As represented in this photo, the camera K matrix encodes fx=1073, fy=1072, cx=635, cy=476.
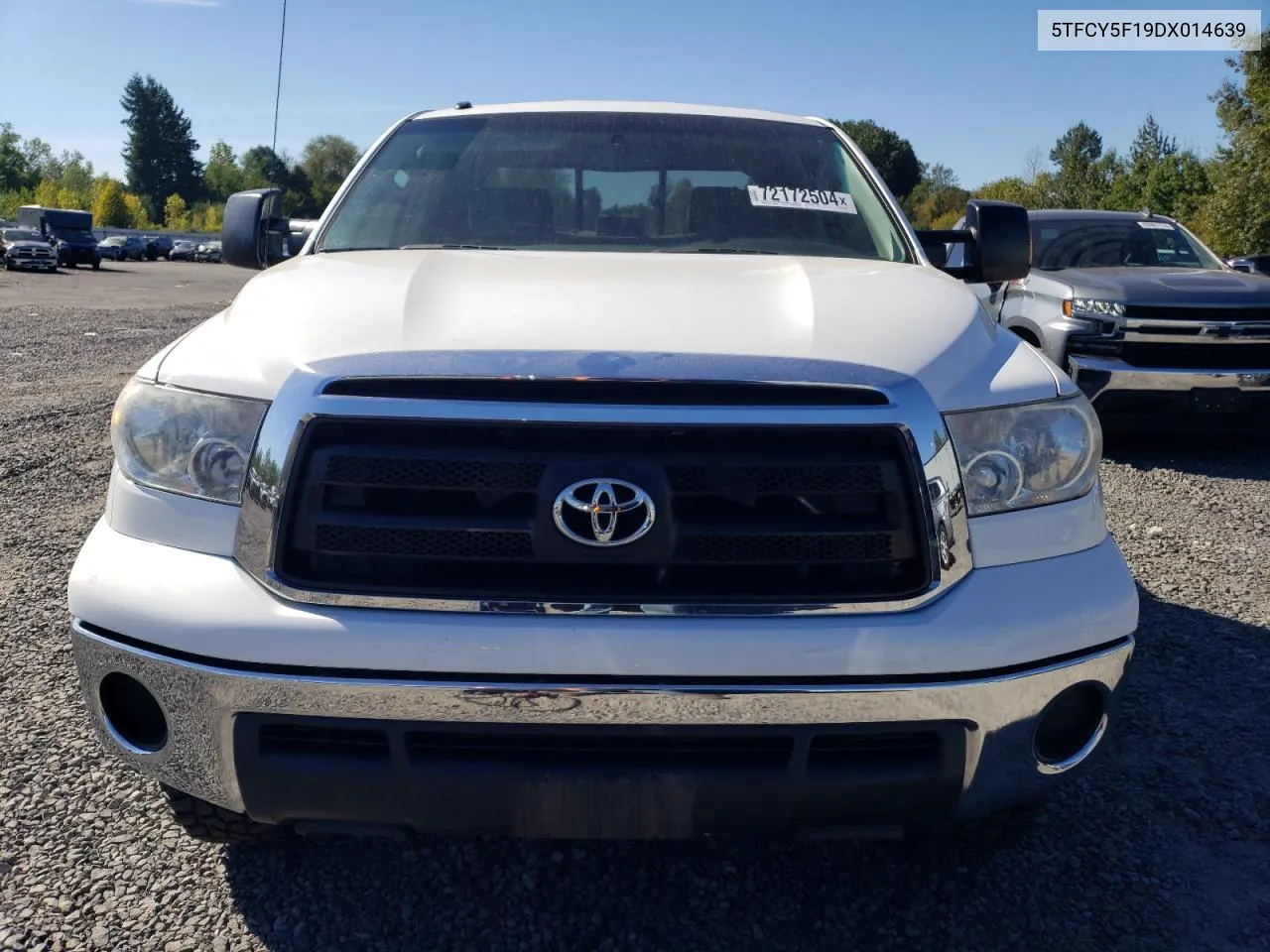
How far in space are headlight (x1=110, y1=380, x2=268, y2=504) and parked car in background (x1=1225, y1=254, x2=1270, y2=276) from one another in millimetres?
8986

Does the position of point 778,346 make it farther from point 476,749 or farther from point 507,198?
point 507,198

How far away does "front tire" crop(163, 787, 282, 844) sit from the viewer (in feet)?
7.75

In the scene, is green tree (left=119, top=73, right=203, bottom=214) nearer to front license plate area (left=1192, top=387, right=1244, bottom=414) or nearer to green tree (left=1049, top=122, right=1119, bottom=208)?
green tree (left=1049, top=122, right=1119, bottom=208)

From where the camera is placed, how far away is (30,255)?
4359 cm

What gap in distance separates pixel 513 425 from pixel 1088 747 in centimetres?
133

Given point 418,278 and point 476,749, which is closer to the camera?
point 476,749

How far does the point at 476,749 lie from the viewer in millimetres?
2018

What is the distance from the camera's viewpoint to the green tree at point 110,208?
4348 inches

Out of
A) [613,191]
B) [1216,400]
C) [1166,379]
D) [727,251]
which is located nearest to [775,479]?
[727,251]

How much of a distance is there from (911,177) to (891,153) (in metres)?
3.92

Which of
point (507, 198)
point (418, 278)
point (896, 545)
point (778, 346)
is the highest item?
point (507, 198)

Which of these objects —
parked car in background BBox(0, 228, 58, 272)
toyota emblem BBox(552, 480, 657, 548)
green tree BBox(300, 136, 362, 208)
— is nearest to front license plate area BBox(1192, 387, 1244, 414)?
toyota emblem BBox(552, 480, 657, 548)

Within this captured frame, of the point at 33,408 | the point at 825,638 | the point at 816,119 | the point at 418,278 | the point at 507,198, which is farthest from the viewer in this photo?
the point at 33,408

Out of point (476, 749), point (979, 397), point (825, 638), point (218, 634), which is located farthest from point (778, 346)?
point (218, 634)
